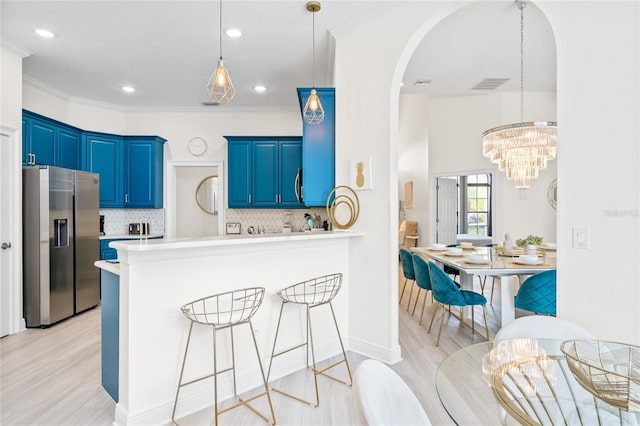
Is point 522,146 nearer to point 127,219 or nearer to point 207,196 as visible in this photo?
point 207,196

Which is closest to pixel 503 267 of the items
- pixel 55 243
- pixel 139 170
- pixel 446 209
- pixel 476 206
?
pixel 446 209

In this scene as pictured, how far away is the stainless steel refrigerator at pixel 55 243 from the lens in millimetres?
3553

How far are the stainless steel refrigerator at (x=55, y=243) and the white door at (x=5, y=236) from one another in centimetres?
15

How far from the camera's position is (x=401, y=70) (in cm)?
283

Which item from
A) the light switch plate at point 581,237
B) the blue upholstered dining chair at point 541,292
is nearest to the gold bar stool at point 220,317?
the light switch plate at point 581,237

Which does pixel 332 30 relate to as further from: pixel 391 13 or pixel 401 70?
pixel 401 70

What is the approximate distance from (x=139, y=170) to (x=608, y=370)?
5.75 meters

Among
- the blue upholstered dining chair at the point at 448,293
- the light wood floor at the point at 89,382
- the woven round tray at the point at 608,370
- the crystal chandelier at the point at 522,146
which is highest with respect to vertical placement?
the crystal chandelier at the point at 522,146

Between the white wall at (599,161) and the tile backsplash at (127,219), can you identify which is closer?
the white wall at (599,161)

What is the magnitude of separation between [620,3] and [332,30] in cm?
219

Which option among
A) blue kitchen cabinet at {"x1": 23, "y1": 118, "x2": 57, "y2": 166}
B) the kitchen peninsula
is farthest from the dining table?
blue kitchen cabinet at {"x1": 23, "y1": 118, "x2": 57, "y2": 166}

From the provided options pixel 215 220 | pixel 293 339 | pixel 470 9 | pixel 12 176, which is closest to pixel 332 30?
pixel 470 9

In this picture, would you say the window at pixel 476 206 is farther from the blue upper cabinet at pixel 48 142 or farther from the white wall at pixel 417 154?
the blue upper cabinet at pixel 48 142

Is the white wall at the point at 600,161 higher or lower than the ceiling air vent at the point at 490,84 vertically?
lower
